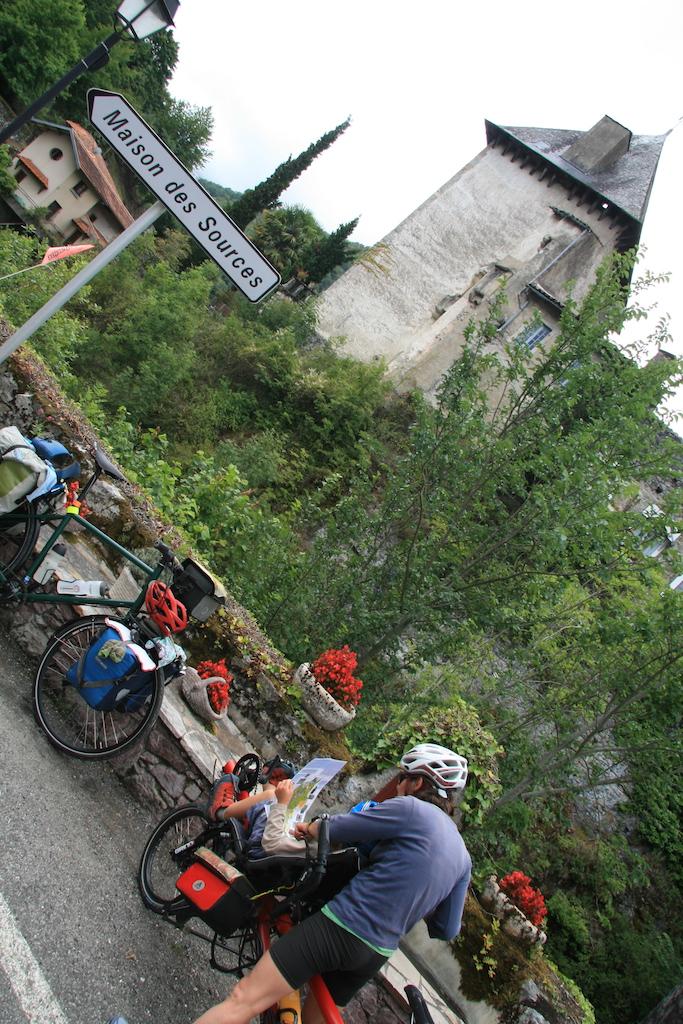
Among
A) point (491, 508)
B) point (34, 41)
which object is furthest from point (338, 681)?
point (34, 41)

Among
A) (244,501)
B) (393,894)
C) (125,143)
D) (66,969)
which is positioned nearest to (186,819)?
(66,969)

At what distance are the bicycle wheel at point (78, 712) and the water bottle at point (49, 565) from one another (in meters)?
0.47

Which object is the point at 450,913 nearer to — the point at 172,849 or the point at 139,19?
the point at 172,849

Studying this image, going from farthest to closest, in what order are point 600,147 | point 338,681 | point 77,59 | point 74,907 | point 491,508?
point 77,59
point 600,147
point 491,508
point 338,681
point 74,907

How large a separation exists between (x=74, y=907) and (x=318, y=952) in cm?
130

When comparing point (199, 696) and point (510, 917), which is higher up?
point (510, 917)

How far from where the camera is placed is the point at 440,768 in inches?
121

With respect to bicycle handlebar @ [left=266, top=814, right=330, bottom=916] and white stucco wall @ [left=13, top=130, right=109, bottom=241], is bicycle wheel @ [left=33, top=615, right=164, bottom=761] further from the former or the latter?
white stucco wall @ [left=13, top=130, right=109, bottom=241]

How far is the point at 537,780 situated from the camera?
9133mm

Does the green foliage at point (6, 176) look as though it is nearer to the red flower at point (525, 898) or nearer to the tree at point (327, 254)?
the tree at point (327, 254)

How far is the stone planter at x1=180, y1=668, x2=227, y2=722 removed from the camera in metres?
4.86

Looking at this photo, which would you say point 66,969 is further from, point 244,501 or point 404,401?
point 404,401

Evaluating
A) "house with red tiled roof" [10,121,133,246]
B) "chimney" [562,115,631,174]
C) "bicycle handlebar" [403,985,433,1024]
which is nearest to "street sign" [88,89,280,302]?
"bicycle handlebar" [403,985,433,1024]

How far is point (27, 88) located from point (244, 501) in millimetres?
30101
